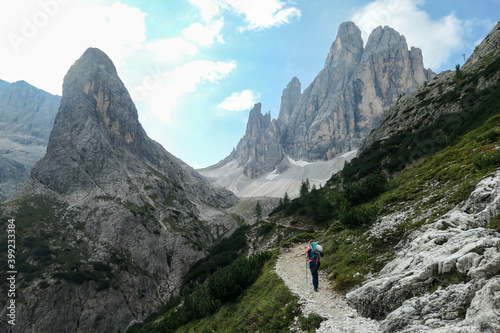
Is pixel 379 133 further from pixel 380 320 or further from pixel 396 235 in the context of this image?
pixel 380 320

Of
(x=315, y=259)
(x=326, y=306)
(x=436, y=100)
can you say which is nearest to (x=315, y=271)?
(x=315, y=259)

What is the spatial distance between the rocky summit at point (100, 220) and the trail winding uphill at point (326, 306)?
76.5 m

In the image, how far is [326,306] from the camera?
1051cm

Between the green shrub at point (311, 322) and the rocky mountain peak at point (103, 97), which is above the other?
the rocky mountain peak at point (103, 97)

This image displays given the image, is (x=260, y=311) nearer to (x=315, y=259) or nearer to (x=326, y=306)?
(x=326, y=306)

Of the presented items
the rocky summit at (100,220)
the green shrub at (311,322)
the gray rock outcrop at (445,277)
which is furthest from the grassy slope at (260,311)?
the rocky summit at (100,220)

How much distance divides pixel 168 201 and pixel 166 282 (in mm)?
51395

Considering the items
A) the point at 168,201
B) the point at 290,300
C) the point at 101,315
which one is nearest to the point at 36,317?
the point at 101,315

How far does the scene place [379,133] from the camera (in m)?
74.3

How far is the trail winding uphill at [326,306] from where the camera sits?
819 centimetres

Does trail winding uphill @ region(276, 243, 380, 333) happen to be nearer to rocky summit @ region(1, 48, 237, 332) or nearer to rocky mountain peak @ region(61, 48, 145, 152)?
rocky summit @ region(1, 48, 237, 332)

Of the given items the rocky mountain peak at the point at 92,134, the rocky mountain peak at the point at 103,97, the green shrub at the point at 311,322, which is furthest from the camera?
the rocky mountain peak at the point at 103,97

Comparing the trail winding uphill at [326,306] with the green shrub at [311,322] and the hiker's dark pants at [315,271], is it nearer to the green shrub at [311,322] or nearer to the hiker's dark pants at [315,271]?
the green shrub at [311,322]

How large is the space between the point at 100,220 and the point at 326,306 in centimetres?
11262
